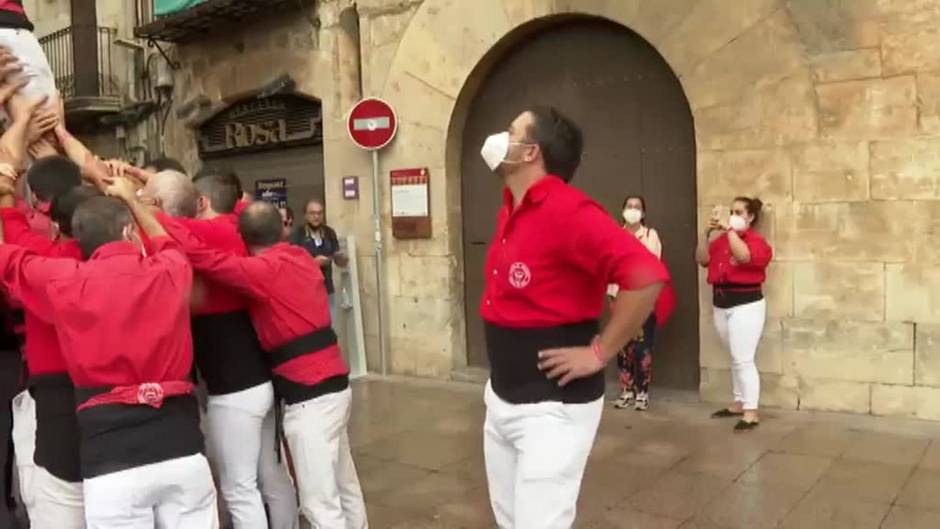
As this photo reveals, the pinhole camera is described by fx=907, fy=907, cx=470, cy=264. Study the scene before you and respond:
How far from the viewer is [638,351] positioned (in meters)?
7.16

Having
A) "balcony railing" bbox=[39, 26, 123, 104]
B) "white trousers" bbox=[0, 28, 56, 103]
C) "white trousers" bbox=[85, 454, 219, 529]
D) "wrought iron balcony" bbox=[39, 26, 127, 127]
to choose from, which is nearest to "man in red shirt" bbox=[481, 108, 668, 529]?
"white trousers" bbox=[85, 454, 219, 529]

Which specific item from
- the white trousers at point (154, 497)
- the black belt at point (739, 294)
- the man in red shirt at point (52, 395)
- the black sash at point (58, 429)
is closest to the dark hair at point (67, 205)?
the man in red shirt at point (52, 395)

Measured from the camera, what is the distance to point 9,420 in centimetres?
445

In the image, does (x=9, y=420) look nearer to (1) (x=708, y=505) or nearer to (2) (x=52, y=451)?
(2) (x=52, y=451)

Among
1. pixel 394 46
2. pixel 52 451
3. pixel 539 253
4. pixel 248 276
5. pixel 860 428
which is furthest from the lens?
pixel 394 46

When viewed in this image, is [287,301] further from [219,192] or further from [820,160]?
[820,160]

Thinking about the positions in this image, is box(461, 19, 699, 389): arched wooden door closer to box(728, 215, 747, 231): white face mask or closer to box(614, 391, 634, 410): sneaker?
box(614, 391, 634, 410): sneaker

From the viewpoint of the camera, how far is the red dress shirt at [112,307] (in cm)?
275

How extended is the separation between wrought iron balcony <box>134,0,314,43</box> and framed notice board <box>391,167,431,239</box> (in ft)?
7.84

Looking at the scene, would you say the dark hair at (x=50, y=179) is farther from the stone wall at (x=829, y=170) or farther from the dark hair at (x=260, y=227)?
the stone wall at (x=829, y=170)

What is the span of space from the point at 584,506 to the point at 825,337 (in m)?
2.72

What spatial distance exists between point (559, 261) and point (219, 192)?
1.81 metres

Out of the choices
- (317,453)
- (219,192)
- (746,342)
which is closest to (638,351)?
(746,342)

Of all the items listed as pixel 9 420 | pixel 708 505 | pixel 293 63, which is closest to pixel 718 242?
pixel 708 505
